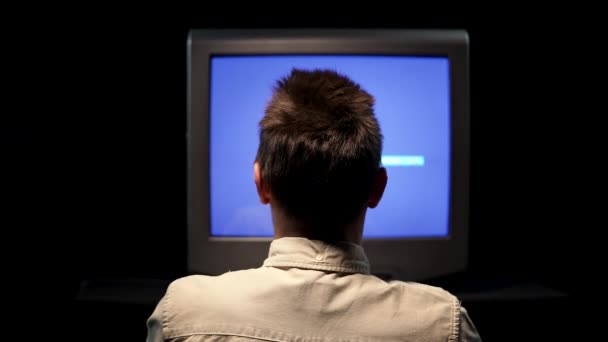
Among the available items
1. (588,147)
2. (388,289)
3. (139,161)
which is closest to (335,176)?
(388,289)

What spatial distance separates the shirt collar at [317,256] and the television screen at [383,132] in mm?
509

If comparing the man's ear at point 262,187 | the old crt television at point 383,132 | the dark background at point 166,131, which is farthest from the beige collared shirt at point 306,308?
the dark background at point 166,131

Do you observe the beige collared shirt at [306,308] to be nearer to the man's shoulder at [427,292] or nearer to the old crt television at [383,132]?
the man's shoulder at [427,292]

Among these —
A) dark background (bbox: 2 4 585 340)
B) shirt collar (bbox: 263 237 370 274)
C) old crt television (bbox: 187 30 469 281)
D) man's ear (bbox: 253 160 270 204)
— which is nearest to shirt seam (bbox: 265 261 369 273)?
shirt collar (bbox: 263 237 370 274)

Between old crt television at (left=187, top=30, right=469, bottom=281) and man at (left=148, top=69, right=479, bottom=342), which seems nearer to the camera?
man at (left=148, top=69, right=479, bottom=342)

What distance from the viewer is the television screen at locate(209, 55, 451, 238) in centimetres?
145

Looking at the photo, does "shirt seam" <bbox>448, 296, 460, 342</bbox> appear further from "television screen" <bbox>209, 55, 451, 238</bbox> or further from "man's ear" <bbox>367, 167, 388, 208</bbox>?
"television screen" <bbox>209, 55, 451, 238</bbox>

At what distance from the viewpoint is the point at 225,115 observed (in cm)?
145

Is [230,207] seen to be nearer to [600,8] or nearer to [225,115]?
[225,115]

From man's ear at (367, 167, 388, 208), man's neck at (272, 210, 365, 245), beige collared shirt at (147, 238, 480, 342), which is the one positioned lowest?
beige collared shirt at (147, 238, 480, 342)

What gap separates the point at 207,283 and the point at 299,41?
0.72 metres

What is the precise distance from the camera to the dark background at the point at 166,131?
1780 millimetres

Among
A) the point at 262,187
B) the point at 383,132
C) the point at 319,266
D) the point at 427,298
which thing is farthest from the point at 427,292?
the point at 383,132

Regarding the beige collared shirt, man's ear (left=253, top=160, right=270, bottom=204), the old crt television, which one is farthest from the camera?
the old crt television
